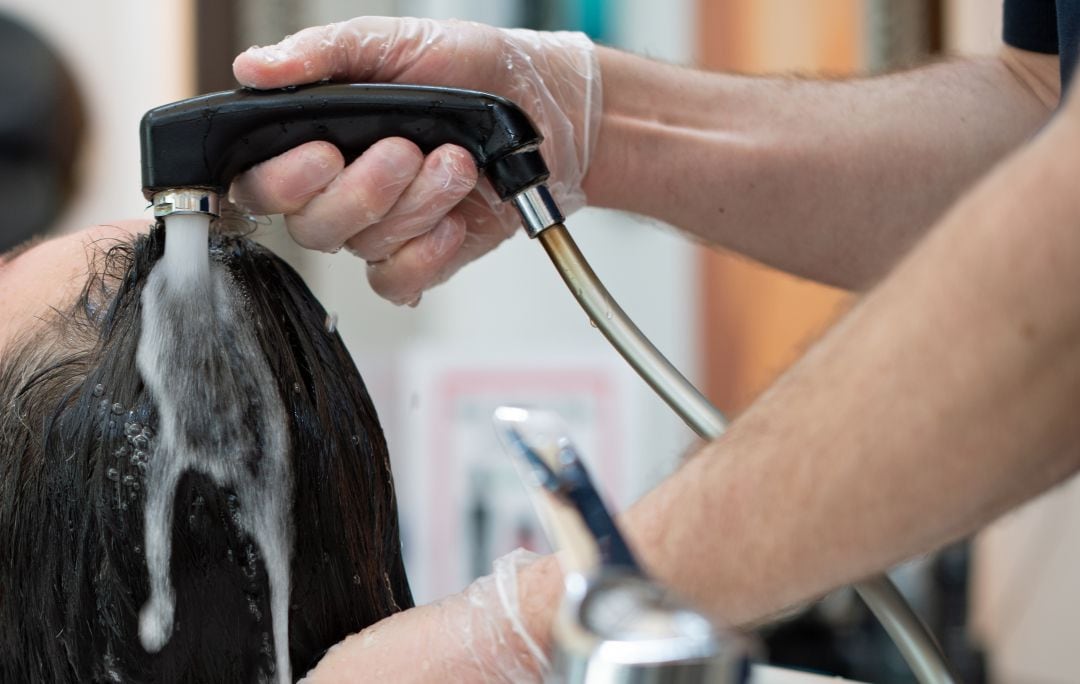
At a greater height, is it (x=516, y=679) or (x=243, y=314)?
(x=243, y=314)

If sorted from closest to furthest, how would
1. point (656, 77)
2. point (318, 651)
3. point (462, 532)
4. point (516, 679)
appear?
point (516, 679), point (318, 651), point (656, 77), point (462, 532)

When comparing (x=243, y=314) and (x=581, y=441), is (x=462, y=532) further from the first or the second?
(x=243, y=314)

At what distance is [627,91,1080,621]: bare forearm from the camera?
19.7 inches

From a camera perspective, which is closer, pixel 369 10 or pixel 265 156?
pixel 265 156

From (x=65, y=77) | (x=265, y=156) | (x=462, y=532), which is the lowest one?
(x=462, y=532)

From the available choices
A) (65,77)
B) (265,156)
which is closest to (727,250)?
(265,156)

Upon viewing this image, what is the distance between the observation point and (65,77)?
227cm

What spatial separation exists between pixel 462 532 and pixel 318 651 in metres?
1.51

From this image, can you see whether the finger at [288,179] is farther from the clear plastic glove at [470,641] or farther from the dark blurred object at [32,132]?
the dark blurred object at [32,132]

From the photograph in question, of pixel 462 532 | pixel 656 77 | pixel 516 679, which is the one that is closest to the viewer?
pixel 516 679

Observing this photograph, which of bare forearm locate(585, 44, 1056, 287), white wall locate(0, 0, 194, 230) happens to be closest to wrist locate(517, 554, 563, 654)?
bare forearm locate(585, 44, 1056, 287)

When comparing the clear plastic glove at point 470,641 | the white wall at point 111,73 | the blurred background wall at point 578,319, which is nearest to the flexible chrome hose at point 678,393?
the clear plastic glove at point 470,641

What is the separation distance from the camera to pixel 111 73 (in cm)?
232

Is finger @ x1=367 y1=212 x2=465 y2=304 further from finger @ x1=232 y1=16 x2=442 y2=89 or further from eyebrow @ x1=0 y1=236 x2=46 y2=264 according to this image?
eyebrow @ x1=0 y1=236 x2=46 y2=264
